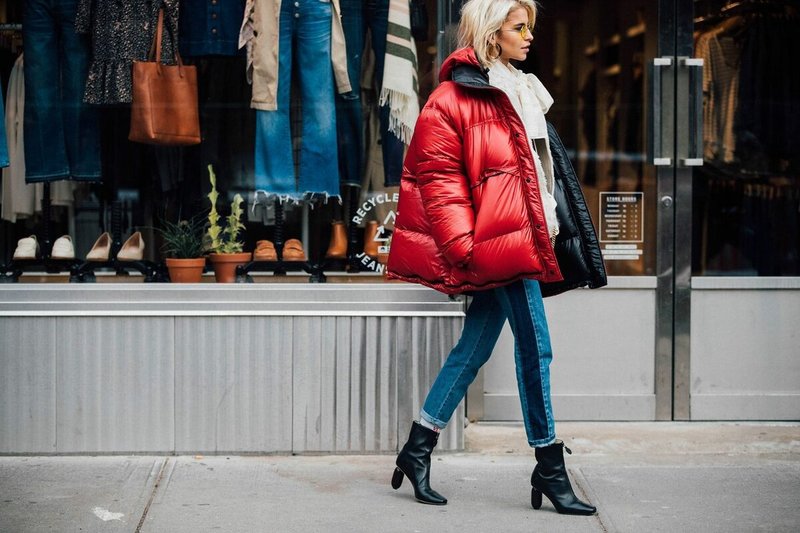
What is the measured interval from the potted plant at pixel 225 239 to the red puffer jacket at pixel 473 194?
1.51 metres

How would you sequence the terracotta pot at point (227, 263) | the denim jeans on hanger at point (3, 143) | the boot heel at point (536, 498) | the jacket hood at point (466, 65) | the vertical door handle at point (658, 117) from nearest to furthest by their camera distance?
the jacket hood at point (466, 65) → the boot heel at point (536, 498) → the denim jeans on hanger at point (3, 143) → the terracotta pot at point (227, 263) → the vertical door handle at point (658, 117)

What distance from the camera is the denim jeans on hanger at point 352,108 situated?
18.2 feet

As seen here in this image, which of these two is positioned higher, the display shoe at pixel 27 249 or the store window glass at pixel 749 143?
the store window glass at pixel 749 143

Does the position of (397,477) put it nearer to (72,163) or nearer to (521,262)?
(521,262)

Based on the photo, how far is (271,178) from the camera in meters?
5.57

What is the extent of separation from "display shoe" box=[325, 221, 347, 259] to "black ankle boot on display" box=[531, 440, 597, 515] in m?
1.78

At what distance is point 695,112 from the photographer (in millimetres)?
5738

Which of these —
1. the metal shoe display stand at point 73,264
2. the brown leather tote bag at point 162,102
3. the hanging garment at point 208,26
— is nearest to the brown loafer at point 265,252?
the metal shoe display stand at point 73,264

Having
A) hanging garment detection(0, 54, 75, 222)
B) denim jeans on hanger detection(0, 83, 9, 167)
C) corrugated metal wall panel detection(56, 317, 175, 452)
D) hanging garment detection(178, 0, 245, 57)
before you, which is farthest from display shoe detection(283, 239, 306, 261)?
denim jeans on hanger detection(0, 83, 9, 167)

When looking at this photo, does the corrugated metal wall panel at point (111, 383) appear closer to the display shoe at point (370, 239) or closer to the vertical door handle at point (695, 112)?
the display shoe at point (370, 239)

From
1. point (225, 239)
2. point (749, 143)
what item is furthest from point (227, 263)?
point (749, 143)

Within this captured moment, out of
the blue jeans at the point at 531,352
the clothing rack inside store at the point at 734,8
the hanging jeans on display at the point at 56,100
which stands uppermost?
the clothing rack inside store at the point at 734,8

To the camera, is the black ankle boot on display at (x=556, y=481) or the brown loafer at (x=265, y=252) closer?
the black ankle boot on display at (x=556, y=481)

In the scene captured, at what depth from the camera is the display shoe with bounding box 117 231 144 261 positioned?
545 cm
